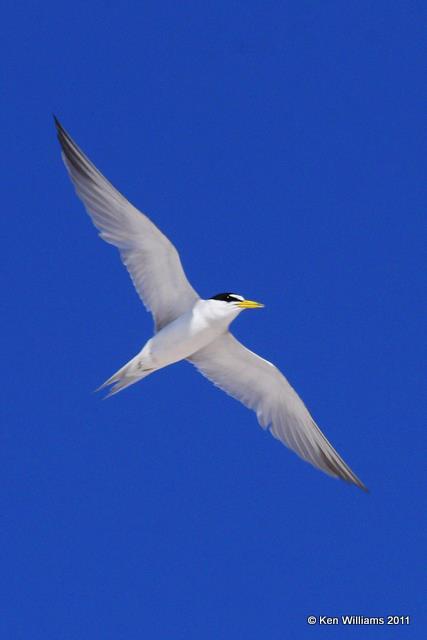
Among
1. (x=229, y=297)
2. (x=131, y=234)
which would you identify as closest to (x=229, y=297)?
(x=229, y=297)

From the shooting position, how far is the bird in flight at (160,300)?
10.7 meters

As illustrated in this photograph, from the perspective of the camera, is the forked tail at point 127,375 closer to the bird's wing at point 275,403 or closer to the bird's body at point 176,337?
the bird's body at point 176,337

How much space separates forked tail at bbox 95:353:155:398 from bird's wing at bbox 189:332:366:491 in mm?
1080

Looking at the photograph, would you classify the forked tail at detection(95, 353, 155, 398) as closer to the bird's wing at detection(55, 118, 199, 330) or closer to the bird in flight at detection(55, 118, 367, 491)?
the bird in flight at detection(55, 118, 367, 491)

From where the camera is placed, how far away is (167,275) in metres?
11.0

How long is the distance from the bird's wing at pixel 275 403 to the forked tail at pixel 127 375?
1080 millimetres

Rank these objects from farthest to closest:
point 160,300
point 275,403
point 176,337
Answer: point 275,403 → point 160,300 → point 176,337

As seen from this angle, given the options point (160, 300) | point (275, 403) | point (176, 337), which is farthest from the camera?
point (275, 403)

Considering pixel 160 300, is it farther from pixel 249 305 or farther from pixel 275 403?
pixel 275 403

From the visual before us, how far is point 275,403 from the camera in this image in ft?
39.8

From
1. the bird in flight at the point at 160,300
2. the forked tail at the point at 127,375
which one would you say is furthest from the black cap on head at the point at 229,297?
the forked tail at the point at 127,375

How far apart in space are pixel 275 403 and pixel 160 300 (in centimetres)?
209

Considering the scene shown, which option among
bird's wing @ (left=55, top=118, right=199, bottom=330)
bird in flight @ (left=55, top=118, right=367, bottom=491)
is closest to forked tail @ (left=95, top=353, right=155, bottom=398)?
bird in flight @ (left=55, top=118, right=367, bottom=491)

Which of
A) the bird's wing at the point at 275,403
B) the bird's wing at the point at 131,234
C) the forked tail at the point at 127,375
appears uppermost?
the bird's wing at the point at 131,234
